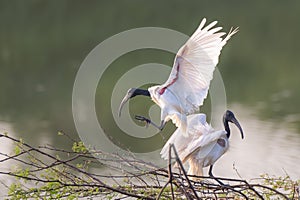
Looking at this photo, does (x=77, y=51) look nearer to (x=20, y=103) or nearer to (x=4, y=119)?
(x=20, y=103)

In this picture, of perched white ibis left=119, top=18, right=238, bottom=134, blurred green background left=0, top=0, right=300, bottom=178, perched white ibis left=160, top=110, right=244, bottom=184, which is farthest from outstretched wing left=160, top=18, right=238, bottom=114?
blurred green background left=0, top=0, right=300, bottom=178

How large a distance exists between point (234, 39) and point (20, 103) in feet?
15.4

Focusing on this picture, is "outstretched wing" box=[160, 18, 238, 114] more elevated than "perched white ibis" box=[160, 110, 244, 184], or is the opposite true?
"outstretched wing" box=[160, 18, 238, 114]

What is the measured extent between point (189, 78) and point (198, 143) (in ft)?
1.16

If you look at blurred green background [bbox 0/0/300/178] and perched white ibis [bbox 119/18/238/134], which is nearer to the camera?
perched white ibis [bbox 119/18/238/134]

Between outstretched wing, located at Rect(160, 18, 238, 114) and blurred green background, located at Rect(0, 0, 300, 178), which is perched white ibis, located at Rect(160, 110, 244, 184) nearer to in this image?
outstretched wing, located at Rect(160, 18, 238, 114)

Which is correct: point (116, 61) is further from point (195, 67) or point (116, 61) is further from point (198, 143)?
point (198, 143)

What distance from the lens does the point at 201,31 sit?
3465mm

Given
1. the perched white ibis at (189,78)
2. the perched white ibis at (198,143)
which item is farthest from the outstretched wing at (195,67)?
the perched white ibis at (198,143)

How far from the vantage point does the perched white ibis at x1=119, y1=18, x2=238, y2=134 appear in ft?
11.5

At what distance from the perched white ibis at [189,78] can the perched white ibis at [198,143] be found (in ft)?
0.18

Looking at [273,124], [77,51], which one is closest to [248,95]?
[273,124]

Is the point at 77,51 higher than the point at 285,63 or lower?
Result: higher

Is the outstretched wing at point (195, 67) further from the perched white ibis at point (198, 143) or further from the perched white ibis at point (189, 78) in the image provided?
the perched white ibis at point (198, 143)
